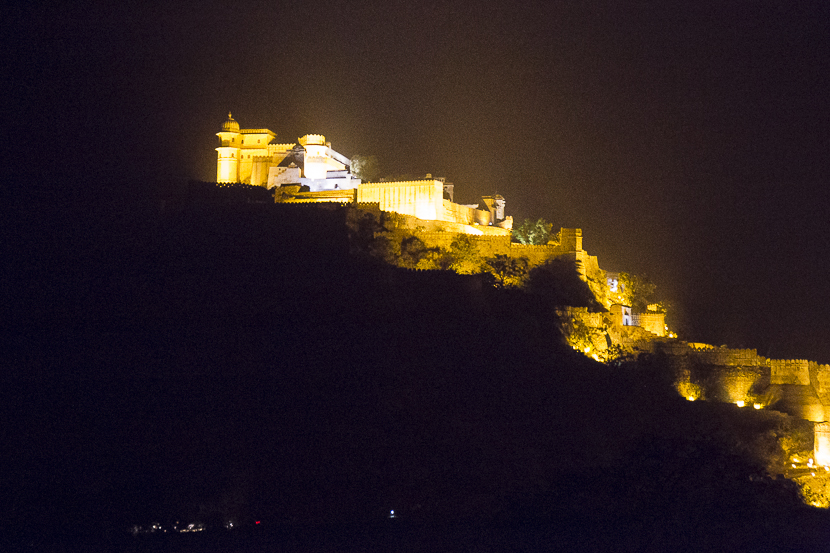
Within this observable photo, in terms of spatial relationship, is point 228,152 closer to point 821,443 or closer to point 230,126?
point 230,126

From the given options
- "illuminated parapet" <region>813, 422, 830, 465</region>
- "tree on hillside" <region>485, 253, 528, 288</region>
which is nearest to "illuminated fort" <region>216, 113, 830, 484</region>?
"illuminated parapet" <region>813, 422, 830, 465</region>

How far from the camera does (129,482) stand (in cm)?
3181

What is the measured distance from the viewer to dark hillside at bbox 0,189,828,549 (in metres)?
31.5

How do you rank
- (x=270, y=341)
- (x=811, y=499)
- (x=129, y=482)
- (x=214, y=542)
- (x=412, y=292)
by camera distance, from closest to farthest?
(x=214, y=542) < (x=129, y=482) < (x=811, y=499) < (x=270, y=341) < (x=412, y=292)

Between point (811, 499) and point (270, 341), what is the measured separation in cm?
2577

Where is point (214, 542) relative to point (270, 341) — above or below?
below

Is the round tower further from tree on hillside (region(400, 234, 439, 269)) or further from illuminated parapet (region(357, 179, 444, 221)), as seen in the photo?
tree on hillside (region(400, 234, 439, 269))

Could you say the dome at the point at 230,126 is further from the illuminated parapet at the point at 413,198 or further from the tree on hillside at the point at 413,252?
the tree on hillside at the point at 413,252

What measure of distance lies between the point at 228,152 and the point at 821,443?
40700mm

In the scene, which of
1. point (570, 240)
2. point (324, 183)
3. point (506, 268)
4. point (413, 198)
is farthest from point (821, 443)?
point (324, 183)

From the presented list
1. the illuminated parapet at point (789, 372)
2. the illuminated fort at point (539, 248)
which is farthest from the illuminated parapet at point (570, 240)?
the illuminated parapet at point (789, 372)

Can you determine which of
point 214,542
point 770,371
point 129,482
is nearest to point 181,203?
point 129,482

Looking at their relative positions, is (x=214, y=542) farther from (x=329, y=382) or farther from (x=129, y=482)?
(x=329, y=382)

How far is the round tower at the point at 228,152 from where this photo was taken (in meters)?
55.3
